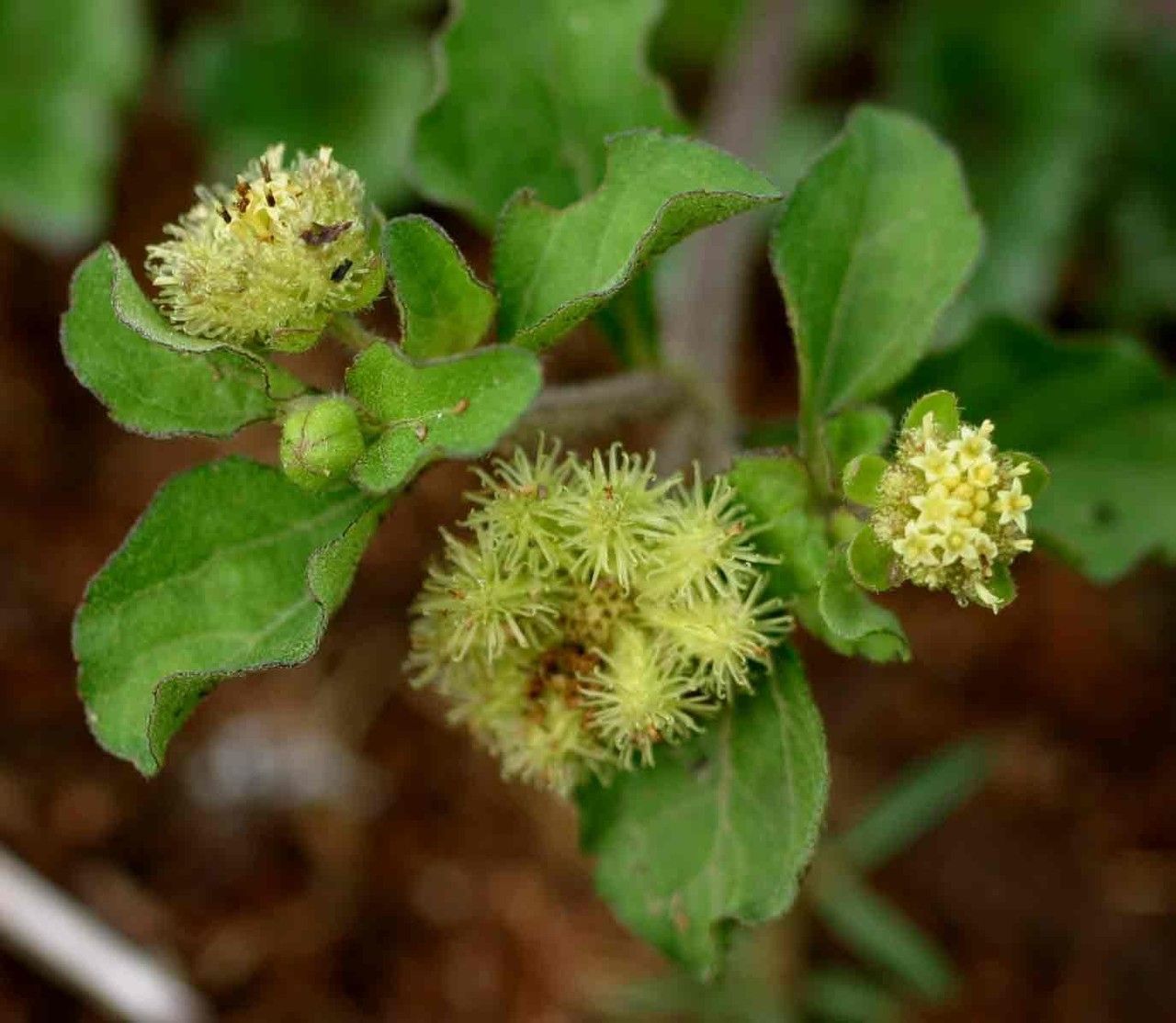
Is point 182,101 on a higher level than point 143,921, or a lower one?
higher

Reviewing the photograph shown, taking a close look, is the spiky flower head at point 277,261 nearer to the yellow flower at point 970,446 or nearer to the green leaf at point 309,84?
the yellow flower at point 970,446

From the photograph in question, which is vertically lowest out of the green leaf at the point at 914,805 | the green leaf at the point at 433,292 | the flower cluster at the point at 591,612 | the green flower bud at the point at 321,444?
the green leaf at the point at 914,805

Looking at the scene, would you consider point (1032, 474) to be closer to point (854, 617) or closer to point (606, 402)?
point (854, 617)

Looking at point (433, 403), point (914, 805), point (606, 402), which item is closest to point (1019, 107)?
point (914, 805)

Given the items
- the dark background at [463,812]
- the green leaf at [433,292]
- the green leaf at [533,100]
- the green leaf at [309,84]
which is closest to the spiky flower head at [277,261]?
the green leaf at [433,292]

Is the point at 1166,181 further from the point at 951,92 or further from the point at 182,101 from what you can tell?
the point at 182,101

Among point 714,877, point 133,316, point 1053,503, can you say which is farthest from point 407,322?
point 1053,503
